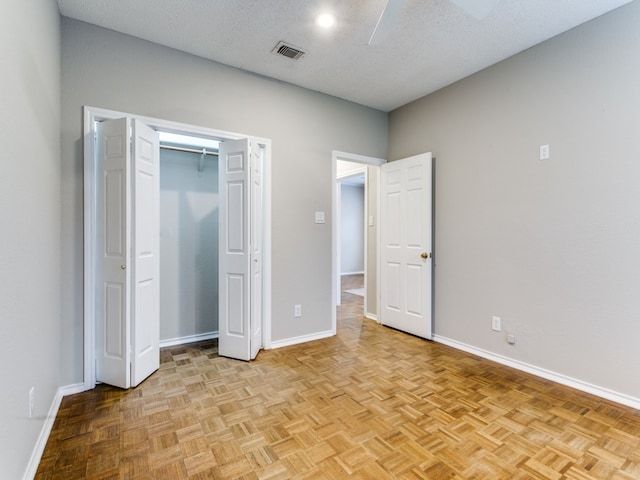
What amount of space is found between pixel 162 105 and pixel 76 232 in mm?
1225

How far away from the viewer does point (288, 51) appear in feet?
8.99

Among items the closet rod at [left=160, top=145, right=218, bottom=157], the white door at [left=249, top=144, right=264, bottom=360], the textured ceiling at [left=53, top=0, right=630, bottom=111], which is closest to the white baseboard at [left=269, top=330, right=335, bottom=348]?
the white door at [left=249, top=144, right=264, bottom=360]

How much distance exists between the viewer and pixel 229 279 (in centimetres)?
293

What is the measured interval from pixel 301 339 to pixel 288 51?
109 inches

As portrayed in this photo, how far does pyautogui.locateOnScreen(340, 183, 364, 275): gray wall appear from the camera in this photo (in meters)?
8.87

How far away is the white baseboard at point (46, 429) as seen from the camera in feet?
4.84

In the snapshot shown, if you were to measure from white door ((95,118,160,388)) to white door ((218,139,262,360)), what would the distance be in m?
0.69

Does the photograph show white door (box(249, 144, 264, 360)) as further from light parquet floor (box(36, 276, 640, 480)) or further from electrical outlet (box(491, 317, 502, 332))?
electrical outlet (box(491, 317, 502, 332))

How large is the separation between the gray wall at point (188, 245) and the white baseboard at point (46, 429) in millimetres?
950

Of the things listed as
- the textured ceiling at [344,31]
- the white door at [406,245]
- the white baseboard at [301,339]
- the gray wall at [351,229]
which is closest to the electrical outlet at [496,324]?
the white door at [406,245]

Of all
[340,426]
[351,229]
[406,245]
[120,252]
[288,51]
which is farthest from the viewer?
[351,229]

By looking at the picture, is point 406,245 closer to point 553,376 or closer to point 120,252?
point 553,376

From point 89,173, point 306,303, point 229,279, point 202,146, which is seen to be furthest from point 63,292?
point 306,303

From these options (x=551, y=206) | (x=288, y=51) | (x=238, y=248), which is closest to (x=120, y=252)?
(x=238, y=248)
